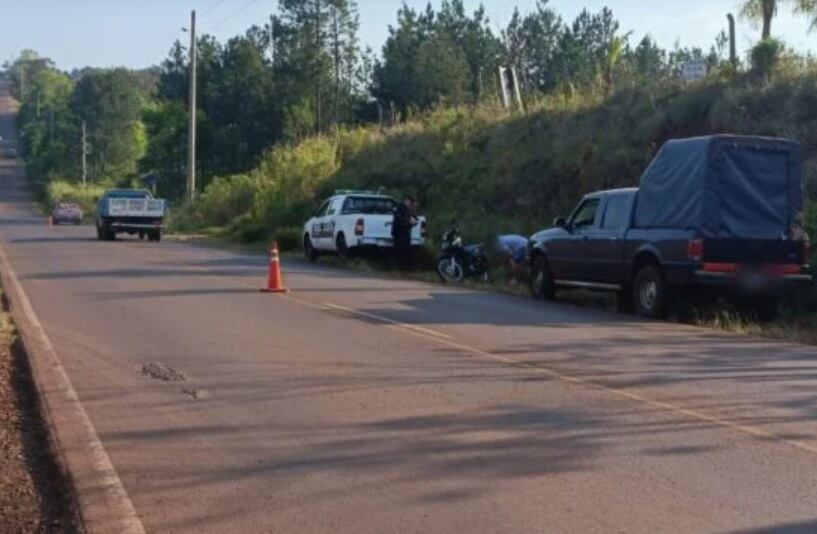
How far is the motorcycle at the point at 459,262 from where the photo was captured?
26.9 metres

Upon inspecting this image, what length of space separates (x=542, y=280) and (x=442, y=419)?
1223 cm

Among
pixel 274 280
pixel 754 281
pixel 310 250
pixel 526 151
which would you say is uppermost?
pixel 526 151

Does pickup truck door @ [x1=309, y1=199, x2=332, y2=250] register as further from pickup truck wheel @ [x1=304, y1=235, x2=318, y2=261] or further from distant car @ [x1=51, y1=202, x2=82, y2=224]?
distant car @ [x1=51, y1=202, x2=82, y2=224]

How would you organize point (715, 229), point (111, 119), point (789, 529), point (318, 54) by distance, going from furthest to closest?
point (111, 119)
point (318, 54)
point (715, 229)
point (789, 529)

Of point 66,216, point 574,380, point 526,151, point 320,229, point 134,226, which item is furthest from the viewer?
point 66,216

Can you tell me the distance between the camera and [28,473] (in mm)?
9008

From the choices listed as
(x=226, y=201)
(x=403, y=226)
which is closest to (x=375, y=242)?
(x=403, y=226)

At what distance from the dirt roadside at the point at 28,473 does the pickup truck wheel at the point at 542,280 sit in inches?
433

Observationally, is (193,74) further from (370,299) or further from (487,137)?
(370,299)

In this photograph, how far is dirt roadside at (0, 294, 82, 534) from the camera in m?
7.72

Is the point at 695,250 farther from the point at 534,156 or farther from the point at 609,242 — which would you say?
the point at 534,156

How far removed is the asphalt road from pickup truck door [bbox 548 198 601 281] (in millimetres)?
1859

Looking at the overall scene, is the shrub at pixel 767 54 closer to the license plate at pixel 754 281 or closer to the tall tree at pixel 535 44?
the license plate at pixel 754 281

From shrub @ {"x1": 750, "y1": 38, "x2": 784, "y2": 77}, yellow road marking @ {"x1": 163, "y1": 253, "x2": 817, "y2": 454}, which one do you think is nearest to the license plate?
yellow road marking @ {"x1": 163, "y1": 253, "x2": 817, "y2": 454}
